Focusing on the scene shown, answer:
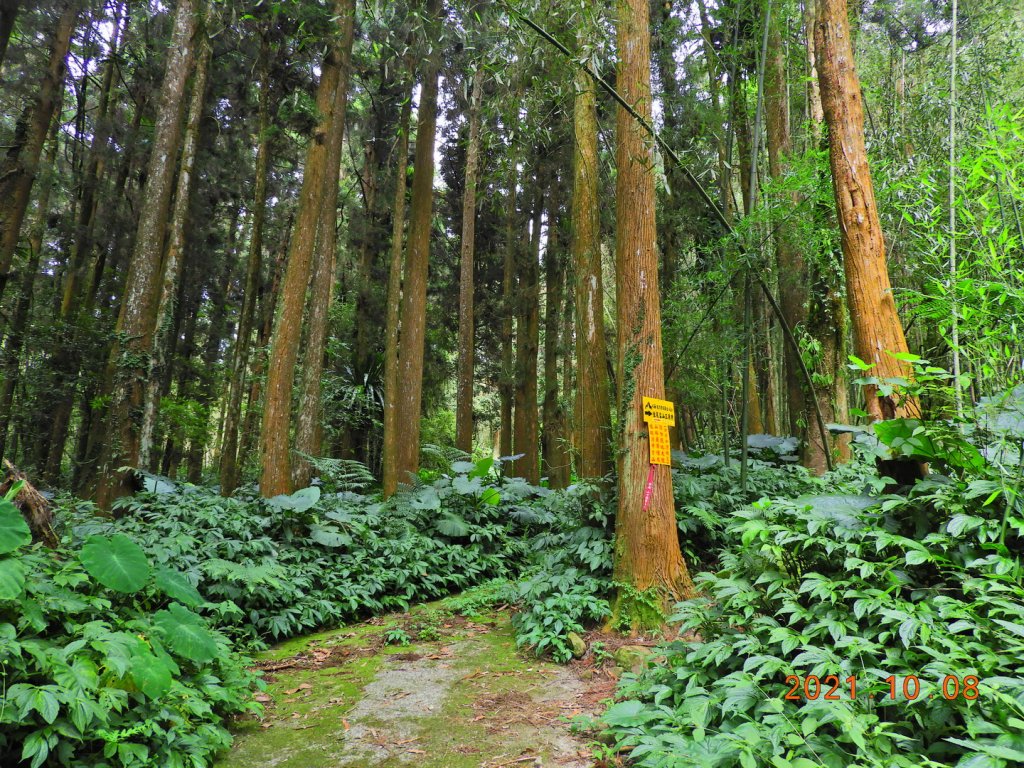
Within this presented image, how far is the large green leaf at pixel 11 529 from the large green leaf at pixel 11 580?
98mm

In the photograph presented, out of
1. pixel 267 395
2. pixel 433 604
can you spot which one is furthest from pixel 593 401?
pixel 267 395

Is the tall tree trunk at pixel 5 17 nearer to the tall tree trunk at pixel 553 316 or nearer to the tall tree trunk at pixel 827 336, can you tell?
the tall tree trunk at pixel 553 316

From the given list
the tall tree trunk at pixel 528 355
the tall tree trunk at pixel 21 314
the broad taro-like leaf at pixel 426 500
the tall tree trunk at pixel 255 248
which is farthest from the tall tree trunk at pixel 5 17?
the tall tree trunk at pixel 528 355

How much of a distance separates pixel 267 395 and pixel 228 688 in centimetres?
486

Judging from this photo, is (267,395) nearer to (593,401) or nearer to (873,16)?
(593,401)

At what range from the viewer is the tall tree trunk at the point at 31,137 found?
9.19m

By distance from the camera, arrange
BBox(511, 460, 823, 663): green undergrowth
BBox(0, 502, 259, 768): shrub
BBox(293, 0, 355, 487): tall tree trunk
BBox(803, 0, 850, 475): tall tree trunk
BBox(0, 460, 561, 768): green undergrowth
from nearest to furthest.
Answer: BBox(0, 502, 259, 768): shrub
BBox(0, 460, 561, 768): green undergrowth
BBox(511, 460, 823, 663): green undergrowth
BBox(803, 0, 850, 475): tall tree trunk
BBox(293, 0, 355, 487): tall tree trunk

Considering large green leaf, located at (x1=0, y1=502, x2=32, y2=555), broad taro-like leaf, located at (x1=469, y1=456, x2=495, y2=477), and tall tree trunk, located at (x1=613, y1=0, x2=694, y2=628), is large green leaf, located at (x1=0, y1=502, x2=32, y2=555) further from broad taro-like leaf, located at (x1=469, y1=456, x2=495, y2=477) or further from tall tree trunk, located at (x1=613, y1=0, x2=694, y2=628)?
broad taro-like leaf, located at (x1=469, y1=456, x2=495, y2=477)

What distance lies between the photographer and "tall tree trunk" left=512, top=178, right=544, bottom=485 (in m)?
12.7

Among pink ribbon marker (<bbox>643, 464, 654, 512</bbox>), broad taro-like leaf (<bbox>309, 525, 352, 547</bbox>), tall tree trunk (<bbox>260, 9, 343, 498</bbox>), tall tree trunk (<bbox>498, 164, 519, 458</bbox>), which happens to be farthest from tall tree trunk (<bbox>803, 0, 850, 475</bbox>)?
tall tree trunk (<bbox>498, 164, 519, 458</bbox>)

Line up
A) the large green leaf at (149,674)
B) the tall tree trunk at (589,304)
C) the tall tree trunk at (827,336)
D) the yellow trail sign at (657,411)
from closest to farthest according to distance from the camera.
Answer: the large green leaf at (149,674), the yellow trail sign at (657,411), the tall tree trunk at (827,336), the tall tree trunk at (589,304)

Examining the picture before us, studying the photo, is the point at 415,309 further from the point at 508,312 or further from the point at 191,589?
the point at 191,589

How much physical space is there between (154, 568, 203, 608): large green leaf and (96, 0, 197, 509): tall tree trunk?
421cm
